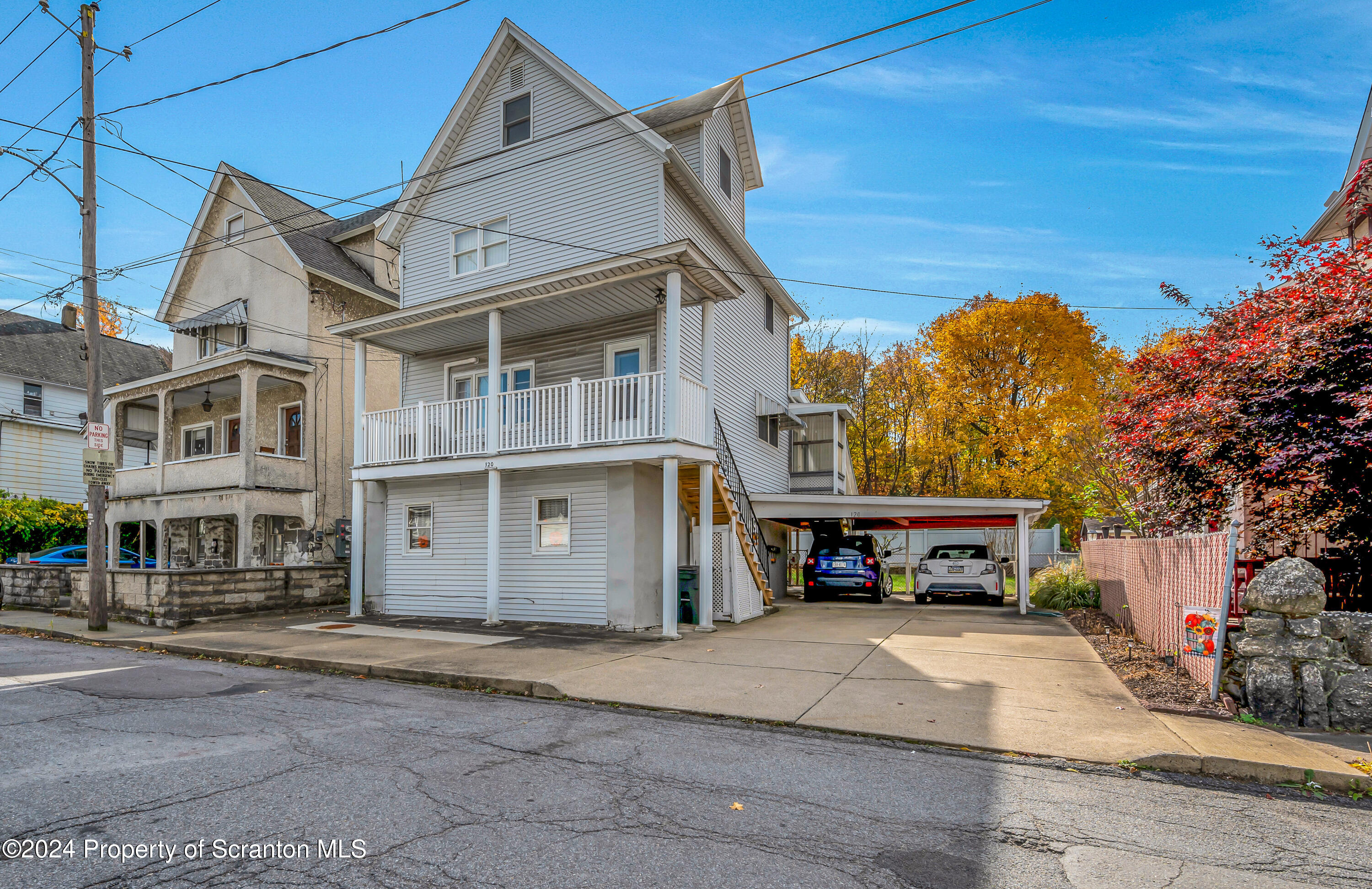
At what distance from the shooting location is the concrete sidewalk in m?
6.12

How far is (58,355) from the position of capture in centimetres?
3203

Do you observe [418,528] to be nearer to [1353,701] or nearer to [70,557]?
[1353,701]

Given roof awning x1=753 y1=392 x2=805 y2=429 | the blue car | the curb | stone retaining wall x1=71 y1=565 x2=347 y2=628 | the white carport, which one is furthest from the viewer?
the blue car

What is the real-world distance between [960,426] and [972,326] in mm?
3663

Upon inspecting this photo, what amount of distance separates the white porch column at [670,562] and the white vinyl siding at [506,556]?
1.97 meters

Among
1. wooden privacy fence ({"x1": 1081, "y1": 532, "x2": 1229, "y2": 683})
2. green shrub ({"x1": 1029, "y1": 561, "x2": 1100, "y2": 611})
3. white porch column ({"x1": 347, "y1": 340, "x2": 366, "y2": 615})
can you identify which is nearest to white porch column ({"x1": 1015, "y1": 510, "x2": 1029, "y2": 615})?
green shrub ({"x1": 1029, "y1": 561, "x2": 1100, "y2": 611})

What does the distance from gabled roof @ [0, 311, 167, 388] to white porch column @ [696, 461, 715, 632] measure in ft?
84.4

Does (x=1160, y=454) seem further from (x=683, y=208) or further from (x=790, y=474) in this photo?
(x=790, y=474)

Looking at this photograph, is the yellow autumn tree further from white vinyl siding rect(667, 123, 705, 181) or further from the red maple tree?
the red maple tree

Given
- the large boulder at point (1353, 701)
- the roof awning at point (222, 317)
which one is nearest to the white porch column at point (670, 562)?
the large boulder at point (1353, 701)

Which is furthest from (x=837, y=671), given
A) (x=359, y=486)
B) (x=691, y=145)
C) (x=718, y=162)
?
(x=718, y=162)

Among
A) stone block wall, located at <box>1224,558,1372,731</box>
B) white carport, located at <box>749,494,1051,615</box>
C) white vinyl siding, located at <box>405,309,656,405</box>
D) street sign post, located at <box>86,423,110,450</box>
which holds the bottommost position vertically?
stone block wall, located at <box>1224,558,1372,731</box>

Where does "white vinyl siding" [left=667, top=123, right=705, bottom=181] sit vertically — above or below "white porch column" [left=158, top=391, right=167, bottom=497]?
above

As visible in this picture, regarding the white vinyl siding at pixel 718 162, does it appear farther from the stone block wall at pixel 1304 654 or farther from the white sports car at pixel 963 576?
the stone block wall at pixel 1304 654
